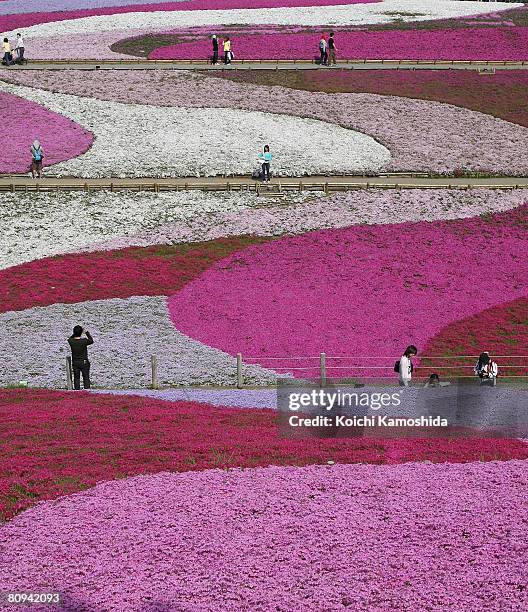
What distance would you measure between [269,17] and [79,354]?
6913 cm

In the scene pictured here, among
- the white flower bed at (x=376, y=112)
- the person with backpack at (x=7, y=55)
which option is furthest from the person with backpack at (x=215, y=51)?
the person with backpack at (x=7, y=55)

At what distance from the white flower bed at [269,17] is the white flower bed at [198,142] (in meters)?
19.7

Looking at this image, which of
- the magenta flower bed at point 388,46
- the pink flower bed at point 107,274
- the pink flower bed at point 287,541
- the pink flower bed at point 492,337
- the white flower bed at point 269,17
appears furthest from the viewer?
the white flower bed at point 269,17

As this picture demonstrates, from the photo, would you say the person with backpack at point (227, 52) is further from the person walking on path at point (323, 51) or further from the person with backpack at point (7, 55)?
the person with backpack at point (7, 55)

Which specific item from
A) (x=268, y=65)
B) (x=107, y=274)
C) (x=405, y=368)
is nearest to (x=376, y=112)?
(x=268, y=65)

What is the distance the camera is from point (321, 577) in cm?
1783

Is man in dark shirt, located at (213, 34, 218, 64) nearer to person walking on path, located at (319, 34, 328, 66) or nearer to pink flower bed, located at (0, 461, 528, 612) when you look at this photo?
person walking on path, located at (319, 34, 328, 66)

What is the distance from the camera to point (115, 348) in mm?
37812

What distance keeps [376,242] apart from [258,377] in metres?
15.1

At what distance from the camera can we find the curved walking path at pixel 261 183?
185 feet

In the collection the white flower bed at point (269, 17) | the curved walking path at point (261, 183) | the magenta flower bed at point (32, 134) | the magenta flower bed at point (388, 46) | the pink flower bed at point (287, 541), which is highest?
the white flower bed at point (269, 17)

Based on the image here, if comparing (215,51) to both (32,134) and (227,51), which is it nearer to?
(227,51)

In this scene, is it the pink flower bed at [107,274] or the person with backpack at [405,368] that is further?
the pink flower bed at [107,274]

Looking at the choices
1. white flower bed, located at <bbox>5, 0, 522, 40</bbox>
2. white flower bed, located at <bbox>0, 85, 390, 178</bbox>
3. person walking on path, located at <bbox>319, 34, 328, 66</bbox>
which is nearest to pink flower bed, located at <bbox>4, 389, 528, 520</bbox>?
white flower bed, located at <bbox>0, 85, 390, 178</bbox>
